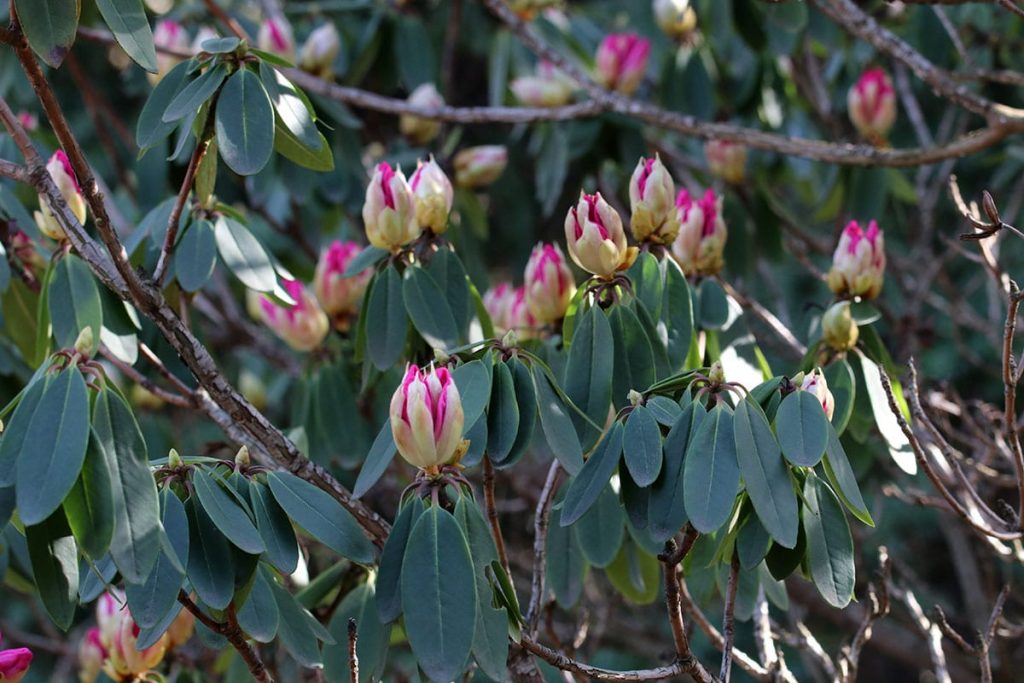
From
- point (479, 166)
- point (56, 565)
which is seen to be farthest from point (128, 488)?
point (479, 166)

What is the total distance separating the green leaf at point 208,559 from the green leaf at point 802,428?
50 centimetres

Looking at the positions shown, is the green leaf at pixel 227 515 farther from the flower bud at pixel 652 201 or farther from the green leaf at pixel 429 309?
the flower bud at pixel 652 201

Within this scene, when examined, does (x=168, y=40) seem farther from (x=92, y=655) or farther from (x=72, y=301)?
(x=92, y=655)

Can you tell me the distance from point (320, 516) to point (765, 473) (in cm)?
40

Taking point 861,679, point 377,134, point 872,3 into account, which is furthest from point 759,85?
point 861,679

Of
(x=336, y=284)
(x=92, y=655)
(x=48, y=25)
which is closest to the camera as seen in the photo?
(x=48, y=25)

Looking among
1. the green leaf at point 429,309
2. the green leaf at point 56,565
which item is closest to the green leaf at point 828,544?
the green leaf at point 429,309

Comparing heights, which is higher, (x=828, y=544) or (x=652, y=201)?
(x=652, y=201)

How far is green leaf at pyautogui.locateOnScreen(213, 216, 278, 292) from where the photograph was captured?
1.40m

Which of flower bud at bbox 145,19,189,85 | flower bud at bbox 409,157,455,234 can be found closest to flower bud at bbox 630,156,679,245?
flower bud at bbox 409,157,455,234

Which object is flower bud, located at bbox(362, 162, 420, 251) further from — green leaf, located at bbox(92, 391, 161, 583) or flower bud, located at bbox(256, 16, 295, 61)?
flower bud, located at bbox(256, 16, 295, 61)

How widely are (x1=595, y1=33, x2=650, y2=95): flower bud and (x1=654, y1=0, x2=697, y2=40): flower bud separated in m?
0.25

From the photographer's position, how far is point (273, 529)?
3.52 ft

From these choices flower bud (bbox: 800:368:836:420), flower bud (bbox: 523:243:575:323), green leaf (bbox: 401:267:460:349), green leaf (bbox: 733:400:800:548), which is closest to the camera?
green leaf (bbox: 733:400:800:548)
